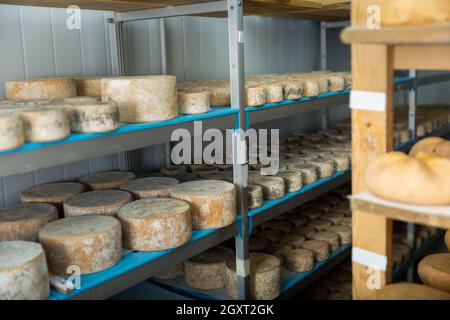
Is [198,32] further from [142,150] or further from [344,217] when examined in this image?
[344,217]

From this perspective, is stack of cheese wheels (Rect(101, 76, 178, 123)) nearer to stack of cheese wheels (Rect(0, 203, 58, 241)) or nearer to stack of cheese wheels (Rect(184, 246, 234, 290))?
stack of cheese wheels (Rect(0, 203, 58, 241))

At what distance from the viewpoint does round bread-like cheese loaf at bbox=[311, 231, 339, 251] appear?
10.1 feet

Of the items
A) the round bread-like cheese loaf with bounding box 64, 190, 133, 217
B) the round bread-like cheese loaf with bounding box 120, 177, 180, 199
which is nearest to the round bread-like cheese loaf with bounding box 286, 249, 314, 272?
the round bread-like cheese loaf with bounding box 120, 177, 180, 199

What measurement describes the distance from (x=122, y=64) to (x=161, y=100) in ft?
3.10

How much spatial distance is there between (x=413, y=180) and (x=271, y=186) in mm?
1508

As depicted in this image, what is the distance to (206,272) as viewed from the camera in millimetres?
2582

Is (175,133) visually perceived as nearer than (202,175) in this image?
Yes

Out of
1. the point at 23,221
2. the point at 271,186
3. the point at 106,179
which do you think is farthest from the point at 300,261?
the point at 23,221

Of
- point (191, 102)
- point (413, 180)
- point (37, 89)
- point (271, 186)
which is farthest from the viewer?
point (271, 186)

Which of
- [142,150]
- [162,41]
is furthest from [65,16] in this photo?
[142,150]

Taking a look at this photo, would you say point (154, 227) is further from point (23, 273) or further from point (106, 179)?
point (106, 179)

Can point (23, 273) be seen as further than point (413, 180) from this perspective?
Yes

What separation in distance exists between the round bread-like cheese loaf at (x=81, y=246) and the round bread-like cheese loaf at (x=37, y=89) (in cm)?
58

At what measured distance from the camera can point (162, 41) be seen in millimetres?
3004
